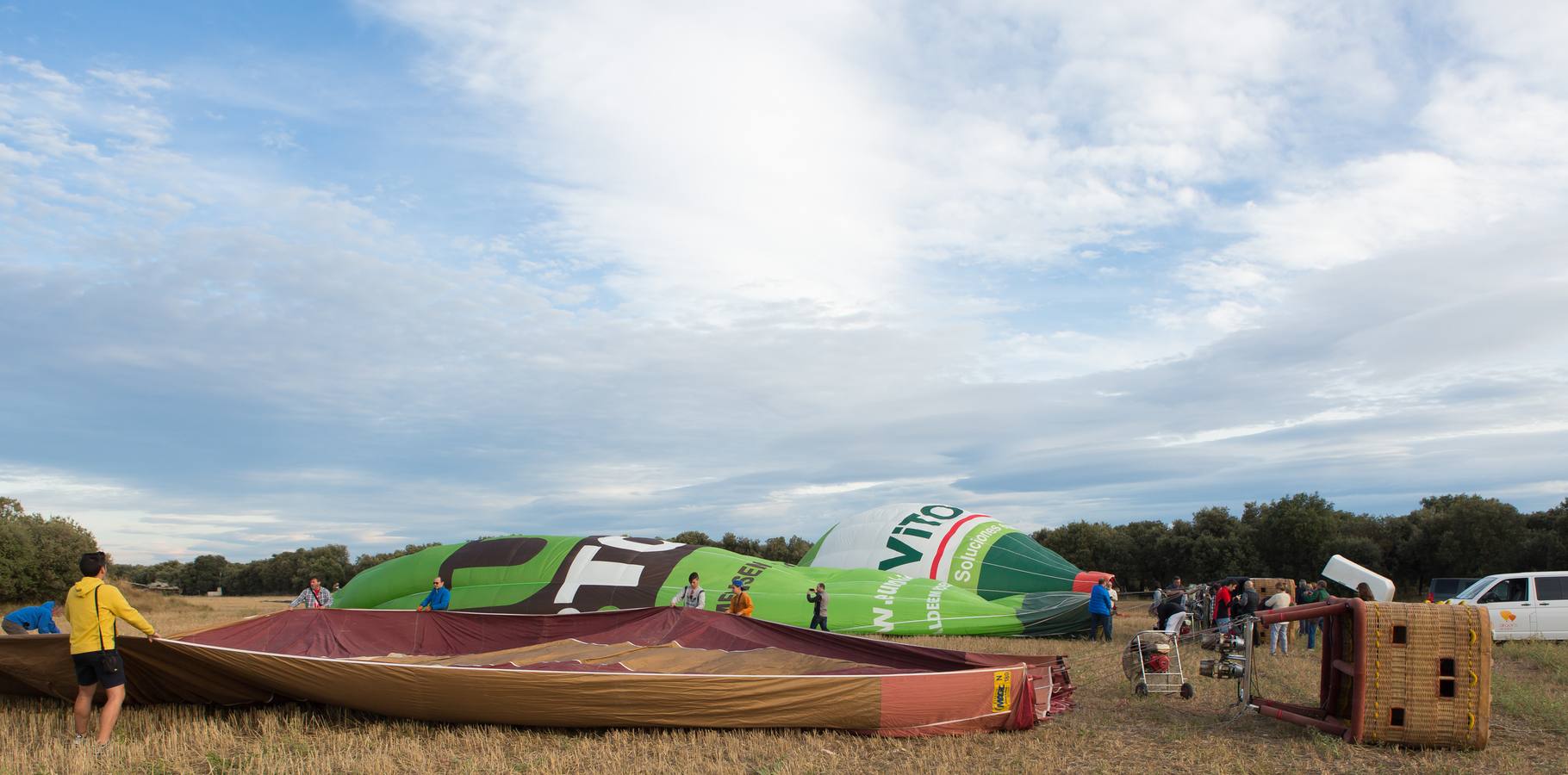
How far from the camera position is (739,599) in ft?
48.7

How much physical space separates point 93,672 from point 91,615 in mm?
432

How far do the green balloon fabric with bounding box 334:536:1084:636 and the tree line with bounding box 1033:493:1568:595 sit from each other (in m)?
25.1

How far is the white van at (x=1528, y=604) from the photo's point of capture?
16031 mm

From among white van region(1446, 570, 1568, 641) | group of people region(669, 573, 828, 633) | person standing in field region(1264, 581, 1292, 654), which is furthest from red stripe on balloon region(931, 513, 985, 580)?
white van region(1446, 570, 1568, 641)

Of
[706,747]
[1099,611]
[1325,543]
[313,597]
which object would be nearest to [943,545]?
[1099,611]

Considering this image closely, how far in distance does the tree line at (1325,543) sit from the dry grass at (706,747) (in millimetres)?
31558

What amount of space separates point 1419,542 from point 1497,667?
28.5 m

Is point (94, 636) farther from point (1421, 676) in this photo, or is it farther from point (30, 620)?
point (1421, 676)

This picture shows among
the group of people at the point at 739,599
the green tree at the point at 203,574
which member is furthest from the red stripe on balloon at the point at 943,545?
the green tree at the point at 203,574

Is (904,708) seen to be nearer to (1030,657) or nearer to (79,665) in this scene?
(1030,657)

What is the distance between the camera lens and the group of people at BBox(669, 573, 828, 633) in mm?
14219

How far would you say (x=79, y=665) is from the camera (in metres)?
7.19

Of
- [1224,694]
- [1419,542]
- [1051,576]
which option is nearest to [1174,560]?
[1419,542]

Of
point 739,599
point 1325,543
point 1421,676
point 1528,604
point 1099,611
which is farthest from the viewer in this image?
point 1325,543
